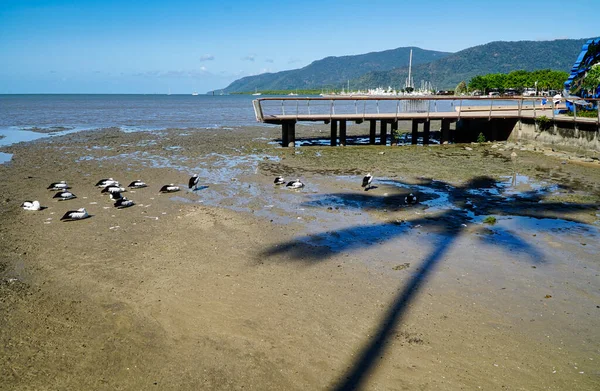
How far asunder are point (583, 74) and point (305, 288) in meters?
26.3

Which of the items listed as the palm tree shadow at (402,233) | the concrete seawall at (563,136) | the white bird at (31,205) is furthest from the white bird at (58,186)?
the concrete seawall at (563,136)

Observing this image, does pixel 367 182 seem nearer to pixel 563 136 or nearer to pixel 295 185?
pixel 295 185

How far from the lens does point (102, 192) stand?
14453 mm

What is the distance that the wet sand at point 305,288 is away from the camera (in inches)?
215

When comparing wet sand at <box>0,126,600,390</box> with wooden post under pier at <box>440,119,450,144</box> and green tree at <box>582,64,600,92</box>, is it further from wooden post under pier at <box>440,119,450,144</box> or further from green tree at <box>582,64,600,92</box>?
wooden post under pier at <box>440,119,450,144</box>

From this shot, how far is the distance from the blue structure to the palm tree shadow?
12.8 meters

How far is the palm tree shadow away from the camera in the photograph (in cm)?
604

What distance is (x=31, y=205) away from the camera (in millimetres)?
12555

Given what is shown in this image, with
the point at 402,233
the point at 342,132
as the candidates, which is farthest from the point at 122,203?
the point at 342,132

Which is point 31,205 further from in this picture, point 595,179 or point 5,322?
point 595,179

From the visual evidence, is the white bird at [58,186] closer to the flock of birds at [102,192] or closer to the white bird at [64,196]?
the flock of birds at [102,192]

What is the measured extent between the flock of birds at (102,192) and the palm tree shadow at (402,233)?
506cm

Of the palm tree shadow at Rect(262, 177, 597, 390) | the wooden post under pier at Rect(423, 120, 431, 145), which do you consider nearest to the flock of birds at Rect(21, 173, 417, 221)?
the palm tree shadow at Rect(262, 177, 597, 390)

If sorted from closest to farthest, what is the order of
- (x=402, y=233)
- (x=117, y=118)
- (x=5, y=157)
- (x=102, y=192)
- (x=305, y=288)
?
(x=305, y=288)
(x=402, y=233)
(x=102, y=192)
(x=5, y=157)
(x=117, y=118)
